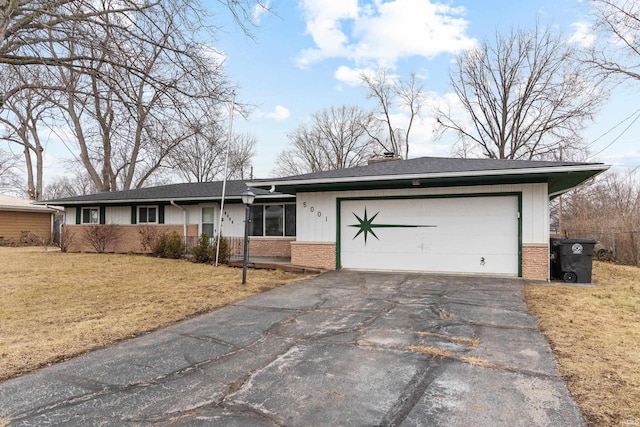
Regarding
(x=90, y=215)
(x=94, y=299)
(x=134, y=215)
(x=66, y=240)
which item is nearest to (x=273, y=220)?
(x=134, y=215)

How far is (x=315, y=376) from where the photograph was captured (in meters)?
3.41

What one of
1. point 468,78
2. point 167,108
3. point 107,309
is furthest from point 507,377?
point 468,78

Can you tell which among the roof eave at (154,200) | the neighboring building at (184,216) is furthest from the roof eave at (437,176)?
the neighboring building at (184,216)

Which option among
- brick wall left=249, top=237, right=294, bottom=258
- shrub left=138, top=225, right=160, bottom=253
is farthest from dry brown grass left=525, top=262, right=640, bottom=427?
shrub left=138, top=225, right=160, bottom=253

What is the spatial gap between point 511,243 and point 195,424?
8773 millimetres

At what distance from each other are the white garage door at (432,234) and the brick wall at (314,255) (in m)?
0.33

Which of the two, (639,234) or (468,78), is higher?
(468,78)

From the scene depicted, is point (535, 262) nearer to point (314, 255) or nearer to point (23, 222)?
point (314, 255)

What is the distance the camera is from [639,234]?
1310cm

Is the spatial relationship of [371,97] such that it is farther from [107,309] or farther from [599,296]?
[107,309]

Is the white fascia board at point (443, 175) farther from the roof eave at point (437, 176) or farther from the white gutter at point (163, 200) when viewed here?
the white gutter at point (163, 200)

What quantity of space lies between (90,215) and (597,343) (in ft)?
61.2

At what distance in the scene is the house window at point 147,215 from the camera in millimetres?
15852

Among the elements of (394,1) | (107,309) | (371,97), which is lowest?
(107,309)
